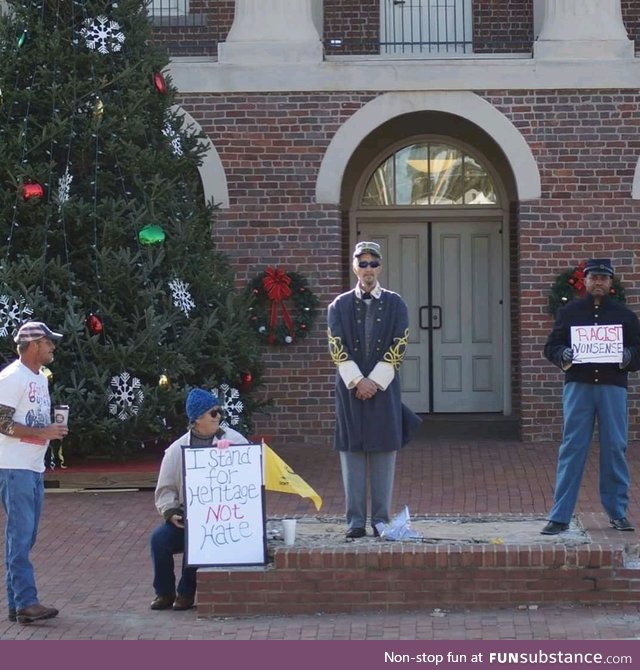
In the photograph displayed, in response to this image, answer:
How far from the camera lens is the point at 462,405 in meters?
17.6

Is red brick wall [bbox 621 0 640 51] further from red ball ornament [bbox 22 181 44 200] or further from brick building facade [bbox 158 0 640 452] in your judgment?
red ball ornament [bbox 22 181 44 200]

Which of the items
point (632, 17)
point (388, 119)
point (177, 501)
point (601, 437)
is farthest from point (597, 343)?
point (632, 17)

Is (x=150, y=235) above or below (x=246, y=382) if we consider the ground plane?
above

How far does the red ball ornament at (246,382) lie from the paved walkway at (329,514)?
101 cm

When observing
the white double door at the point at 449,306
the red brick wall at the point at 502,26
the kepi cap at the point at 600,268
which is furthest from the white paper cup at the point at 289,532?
the red brick wall at the point at 502,26

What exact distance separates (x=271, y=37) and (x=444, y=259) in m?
3.75

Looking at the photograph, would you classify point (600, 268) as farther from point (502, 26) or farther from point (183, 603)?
point (502, 26)

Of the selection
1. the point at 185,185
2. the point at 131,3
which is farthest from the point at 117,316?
the point at 131,3

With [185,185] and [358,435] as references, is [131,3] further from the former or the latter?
[358,435]

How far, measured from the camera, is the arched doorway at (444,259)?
17.3 metres

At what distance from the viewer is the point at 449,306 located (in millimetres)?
17516

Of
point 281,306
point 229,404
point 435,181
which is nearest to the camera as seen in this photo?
point 229,404

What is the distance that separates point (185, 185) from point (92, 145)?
109 cm

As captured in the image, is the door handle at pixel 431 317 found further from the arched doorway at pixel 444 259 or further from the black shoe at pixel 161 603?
the black shoe at pixel 161 603
